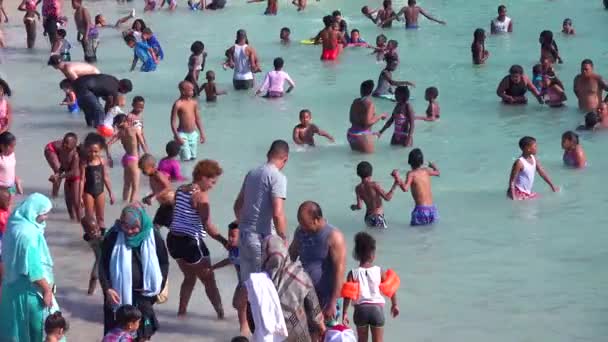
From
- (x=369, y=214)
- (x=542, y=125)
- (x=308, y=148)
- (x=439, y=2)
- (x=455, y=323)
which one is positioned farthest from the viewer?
(x=439, y=2)

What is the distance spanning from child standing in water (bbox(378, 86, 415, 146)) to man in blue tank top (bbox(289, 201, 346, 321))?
300 inches

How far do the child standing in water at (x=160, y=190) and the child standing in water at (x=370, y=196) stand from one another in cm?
205

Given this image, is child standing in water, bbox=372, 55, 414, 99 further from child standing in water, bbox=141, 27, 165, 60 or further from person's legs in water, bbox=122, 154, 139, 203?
person's legs in water, bbox=122, 154, 139, 203

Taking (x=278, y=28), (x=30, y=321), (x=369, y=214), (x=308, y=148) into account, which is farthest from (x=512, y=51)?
(x=30, y=321)

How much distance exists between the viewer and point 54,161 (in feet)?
40.1

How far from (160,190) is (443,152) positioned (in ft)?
16.8

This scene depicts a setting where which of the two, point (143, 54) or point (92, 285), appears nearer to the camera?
point (92, 285)

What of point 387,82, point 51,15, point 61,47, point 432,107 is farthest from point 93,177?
point 51,15

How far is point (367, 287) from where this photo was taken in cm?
808

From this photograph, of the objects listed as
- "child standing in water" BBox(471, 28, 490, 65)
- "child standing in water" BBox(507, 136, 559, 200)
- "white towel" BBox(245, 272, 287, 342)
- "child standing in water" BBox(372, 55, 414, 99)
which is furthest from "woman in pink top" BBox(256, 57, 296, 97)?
"white towel" BBox(245, 272, 287, 342)

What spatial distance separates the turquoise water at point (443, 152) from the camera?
33.0ft

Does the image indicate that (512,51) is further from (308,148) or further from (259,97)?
(308,148)

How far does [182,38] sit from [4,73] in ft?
15.7

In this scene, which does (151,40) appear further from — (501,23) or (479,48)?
(501,23)
